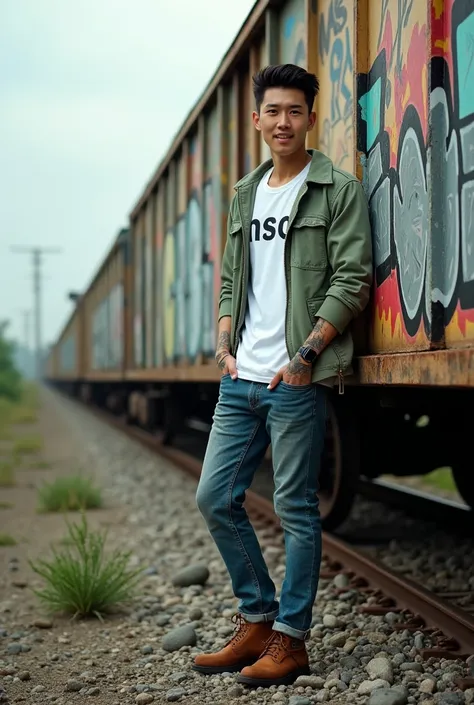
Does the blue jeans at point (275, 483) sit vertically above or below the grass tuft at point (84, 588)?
above

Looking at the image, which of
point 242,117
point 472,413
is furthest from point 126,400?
point 472,413

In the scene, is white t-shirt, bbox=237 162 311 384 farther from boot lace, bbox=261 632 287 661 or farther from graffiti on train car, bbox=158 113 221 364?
graffiti on train car, bbox=158 113 221 364

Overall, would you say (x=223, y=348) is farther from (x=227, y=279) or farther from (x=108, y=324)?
(x=108, y=324)

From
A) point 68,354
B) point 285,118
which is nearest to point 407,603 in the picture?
point 285,118

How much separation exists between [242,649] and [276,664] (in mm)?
212

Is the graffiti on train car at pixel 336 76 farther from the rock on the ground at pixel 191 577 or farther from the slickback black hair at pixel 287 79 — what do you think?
the rock on the ground at pixel 191 577

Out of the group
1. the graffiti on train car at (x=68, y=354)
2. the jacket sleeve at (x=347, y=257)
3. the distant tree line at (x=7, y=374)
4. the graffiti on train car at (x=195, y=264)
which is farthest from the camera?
the distant tree line at (x=7, y=374)

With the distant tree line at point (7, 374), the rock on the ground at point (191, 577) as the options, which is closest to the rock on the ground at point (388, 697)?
the rock on the ground at point (191, 577)

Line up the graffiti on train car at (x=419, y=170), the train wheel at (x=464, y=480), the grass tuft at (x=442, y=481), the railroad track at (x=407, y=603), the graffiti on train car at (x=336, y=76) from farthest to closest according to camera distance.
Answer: the grass tuft at (x=442, y=481) → the train wheel at (x=464, y=480) → the graffiti on train car at (x=336, y=76) → the railroad track at (x=407, y=603) → the graffiti on train car at (x=419, y=170)

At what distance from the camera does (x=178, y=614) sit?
4.60 metres

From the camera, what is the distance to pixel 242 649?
354 cm

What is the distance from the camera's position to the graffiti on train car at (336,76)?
171 inches

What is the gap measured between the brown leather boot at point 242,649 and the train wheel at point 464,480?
9.58 feet

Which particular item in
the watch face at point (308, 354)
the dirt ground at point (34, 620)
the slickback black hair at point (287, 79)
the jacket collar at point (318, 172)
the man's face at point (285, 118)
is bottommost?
the dirt ground at point (34, 620)
